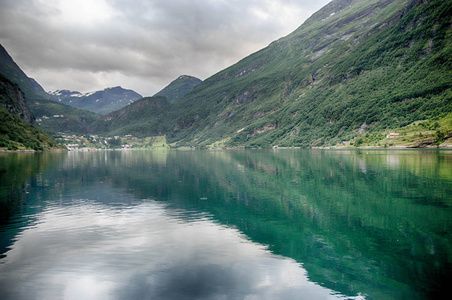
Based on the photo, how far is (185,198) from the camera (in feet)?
117

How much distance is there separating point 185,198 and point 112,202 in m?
8.52

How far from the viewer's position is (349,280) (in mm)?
14180

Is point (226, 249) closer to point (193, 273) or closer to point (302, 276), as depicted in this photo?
point (193, 273)

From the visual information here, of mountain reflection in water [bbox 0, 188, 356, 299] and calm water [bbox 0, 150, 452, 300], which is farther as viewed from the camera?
calm water [bbox 0, 150, 452, 300]

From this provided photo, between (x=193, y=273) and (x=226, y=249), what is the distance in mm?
3862

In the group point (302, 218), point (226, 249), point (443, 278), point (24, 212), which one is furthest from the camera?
point (24, 212)

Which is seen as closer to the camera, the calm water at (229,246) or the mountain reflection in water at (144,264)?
the mountain reflection in water at (144,264)

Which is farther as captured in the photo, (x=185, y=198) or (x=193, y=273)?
(x=185, y=198)

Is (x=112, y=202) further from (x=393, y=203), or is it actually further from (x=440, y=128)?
(x=440, y=128)

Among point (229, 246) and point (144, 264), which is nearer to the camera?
point (144, 264)

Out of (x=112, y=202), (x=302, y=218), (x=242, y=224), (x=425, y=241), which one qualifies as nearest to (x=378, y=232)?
(x=425, y=241)

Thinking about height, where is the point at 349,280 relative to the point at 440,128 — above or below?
below

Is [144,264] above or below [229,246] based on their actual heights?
below

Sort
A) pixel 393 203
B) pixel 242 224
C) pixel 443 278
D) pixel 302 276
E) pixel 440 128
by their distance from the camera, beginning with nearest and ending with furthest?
pixel 443 278 < pixel 302 276 < pixel 242 224 < pixel 393 203 < pixel 440 128
